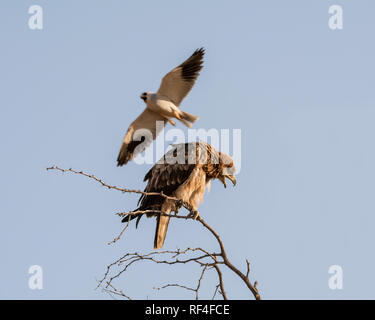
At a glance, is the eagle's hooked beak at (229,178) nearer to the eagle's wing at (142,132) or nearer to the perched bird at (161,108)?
the perched bird at (161,108)

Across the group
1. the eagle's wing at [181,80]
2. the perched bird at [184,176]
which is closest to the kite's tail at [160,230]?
the perched bird at [184,176]

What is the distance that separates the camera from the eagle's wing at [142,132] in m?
9.70


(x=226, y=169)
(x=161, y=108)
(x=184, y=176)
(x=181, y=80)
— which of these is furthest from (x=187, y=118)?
(x=184, y=176)

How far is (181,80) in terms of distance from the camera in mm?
9695

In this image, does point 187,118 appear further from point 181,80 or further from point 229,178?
point 229,178

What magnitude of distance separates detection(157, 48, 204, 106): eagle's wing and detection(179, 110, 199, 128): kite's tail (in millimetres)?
354

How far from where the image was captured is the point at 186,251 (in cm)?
512

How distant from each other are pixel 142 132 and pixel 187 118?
0.79 m

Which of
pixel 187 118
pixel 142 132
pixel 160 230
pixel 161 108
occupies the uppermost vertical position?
pixel 161 108

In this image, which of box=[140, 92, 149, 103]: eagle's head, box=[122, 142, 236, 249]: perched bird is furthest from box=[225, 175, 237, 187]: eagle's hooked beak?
box=[140, 92, 149, 103]: eagle's head
